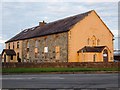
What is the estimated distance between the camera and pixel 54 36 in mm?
53906

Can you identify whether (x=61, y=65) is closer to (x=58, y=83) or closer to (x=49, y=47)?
(x=49, y=47)

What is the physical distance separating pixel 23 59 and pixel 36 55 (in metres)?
7.49

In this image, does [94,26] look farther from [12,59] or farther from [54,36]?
[12,59]

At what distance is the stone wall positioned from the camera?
5088 centimetres

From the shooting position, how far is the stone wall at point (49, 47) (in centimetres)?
5088

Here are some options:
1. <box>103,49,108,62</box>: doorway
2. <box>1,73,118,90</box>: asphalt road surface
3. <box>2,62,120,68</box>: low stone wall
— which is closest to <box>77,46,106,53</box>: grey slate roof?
<box>103,49,108,62</box>: doorway

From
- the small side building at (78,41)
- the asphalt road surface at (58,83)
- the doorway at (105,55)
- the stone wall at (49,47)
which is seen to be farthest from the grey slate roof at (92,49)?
the asphalt road surface at (58,83)

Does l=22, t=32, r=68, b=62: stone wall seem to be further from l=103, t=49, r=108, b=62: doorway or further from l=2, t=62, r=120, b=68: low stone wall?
l=2, t=62, r=120, b=68: low stone wall

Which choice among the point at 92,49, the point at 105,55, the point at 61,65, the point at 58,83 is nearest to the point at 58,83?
the point at 58,83

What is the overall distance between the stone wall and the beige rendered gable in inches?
42.6

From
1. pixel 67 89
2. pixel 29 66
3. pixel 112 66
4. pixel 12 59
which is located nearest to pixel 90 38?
pixel 112 66

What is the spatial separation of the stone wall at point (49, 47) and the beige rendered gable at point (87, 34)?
108 cm

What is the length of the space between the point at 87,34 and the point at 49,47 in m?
8.57

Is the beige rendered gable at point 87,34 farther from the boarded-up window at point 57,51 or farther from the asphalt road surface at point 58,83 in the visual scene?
the asphalt road surface at point 58,83
